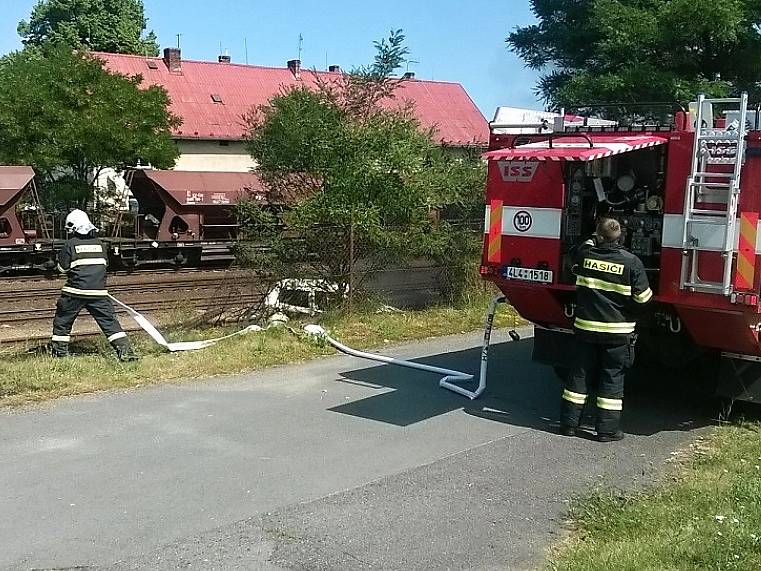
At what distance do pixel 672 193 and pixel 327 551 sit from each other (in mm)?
3821

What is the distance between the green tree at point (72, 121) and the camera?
24.7 meters

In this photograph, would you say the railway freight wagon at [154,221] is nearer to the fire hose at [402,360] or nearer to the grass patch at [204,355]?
the grass patch at [204,355]

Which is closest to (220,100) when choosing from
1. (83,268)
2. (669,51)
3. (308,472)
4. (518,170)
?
(669,51)

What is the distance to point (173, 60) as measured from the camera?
43656 millimetres

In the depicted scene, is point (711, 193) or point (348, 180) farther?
point (348, 180)

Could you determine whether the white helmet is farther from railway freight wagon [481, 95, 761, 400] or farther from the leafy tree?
railway freight wagon [481, 95, 761, 400]

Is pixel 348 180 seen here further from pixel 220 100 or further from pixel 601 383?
pixel 220 100

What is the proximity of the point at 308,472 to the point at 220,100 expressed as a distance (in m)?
39.3

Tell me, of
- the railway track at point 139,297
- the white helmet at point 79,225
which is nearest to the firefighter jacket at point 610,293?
the white helmet at point 79,225

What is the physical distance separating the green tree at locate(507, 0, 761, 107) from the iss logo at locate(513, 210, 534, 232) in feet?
28.1

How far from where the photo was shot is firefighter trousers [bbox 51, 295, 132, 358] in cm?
912

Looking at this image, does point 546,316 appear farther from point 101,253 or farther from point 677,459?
point 101,253

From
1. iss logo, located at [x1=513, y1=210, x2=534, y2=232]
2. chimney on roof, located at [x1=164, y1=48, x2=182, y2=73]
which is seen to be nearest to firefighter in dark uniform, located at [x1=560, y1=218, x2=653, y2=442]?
iss logo, located at [x1=513, y1=210, x2=534, y2=232]

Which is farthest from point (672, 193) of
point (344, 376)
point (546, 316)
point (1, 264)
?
point (1, 264)
